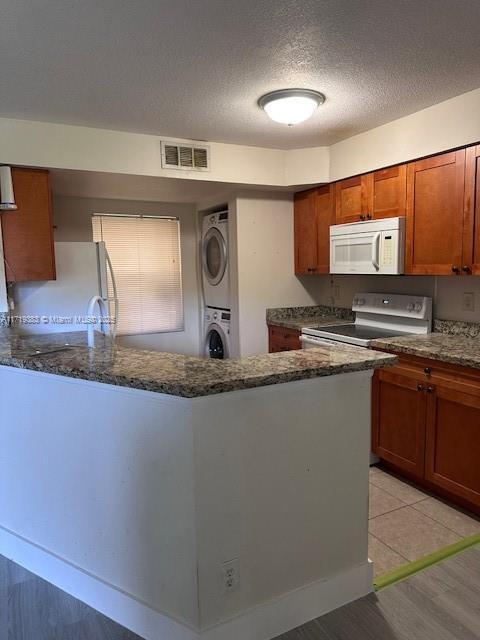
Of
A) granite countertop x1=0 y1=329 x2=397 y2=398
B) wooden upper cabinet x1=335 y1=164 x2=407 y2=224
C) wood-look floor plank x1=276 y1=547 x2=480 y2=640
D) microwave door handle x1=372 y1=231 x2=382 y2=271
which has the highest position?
wooden upper cabinet x1=335 y1=164 x2=407 y2=224

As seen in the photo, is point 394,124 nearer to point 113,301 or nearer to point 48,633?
point 113,301

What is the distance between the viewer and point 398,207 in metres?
2.97

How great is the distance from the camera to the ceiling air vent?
122 inches

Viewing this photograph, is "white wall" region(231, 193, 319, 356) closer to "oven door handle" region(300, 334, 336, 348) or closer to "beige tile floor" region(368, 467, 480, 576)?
"oven door handle" region(300, 334, 336, 348)

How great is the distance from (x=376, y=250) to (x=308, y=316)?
1189 mm

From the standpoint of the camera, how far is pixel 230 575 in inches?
58.7

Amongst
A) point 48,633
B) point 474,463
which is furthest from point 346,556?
point 48,633

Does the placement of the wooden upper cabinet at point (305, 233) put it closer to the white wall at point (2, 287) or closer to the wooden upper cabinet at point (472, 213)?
the wooden upper cabinet at point (472, 213)

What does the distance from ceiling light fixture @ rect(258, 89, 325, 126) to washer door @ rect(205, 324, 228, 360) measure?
2.25 meters

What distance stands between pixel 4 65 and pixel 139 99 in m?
0.66

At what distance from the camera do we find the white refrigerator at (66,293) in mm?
3033

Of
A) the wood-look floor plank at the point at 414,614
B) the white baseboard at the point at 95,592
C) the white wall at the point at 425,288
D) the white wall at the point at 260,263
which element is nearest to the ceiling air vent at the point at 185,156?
the white wall at the point at 260,263

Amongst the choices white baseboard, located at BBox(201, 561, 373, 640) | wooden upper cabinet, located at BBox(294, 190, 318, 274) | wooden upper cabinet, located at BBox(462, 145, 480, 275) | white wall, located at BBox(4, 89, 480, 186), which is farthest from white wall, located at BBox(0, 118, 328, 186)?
white baseboard, located at BBox(201, 561, 373, 640)

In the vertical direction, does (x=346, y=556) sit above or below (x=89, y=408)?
below
